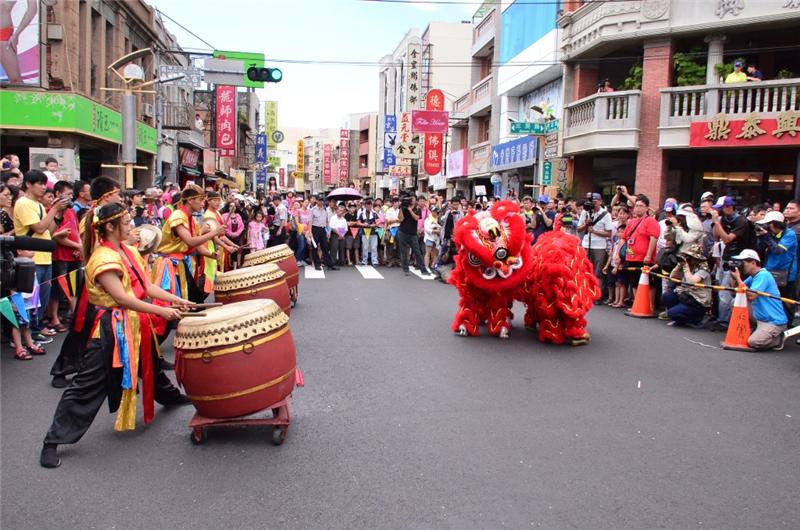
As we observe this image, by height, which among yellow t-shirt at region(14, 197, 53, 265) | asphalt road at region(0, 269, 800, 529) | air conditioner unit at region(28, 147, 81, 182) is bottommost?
asphalt road at region(0, 269, 800, 529)

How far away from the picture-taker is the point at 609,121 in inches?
664

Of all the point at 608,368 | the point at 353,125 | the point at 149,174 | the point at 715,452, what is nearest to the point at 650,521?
the point at 715,452

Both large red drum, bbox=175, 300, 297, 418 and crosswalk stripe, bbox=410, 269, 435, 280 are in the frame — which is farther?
crosswalk stripe, bbox=410, 269, 435, 280

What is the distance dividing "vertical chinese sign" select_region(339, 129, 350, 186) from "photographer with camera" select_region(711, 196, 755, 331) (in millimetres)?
65228

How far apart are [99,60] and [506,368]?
54.8 feet

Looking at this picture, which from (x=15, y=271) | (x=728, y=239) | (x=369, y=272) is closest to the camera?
(x=15, y=271)

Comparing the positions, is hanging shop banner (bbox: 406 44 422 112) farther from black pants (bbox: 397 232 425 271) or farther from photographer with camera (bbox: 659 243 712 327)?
photographer with camera (bbox: 659 243 712 327)

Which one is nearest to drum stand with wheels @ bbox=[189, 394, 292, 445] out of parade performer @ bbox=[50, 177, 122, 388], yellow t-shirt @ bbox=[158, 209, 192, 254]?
parade performer @ bbox=[50, 177, 122, 388]

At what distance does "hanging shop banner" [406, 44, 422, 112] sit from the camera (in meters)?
39.5

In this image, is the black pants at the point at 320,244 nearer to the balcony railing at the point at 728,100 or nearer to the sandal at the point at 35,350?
the balcony railing at the point at 728,100

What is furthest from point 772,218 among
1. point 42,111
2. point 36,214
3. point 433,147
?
point 433,147

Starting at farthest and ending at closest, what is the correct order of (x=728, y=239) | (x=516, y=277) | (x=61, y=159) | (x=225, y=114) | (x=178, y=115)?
1. (x=225, y=114)
2. (x=178, y=115)
3. (x=61, y=159)
4. (x=728, y=239)
5. (x=516, y=277)

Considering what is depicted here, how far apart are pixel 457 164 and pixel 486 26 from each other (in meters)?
6.96

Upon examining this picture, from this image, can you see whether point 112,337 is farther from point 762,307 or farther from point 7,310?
point 762,307
